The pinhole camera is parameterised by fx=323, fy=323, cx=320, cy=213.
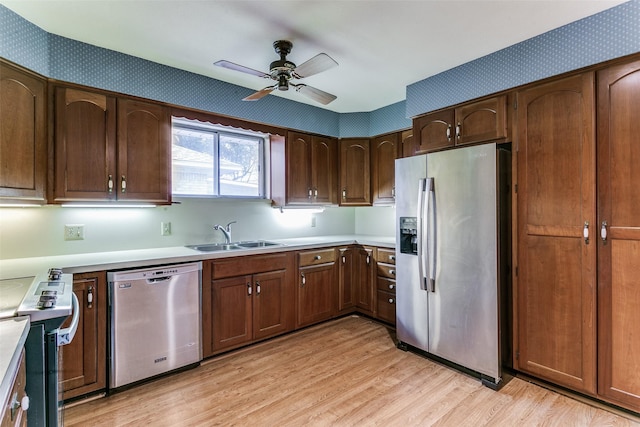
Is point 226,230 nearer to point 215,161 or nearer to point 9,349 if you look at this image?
point 215,161

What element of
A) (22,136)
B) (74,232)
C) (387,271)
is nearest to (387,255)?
(387,271)

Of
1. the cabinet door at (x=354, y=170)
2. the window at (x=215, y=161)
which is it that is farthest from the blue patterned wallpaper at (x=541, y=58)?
the window at (x=215, y=161)

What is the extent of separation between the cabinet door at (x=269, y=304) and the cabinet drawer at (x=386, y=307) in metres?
1.02

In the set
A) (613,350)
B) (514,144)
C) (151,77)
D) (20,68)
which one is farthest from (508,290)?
(20,68)

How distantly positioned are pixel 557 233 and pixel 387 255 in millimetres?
1515

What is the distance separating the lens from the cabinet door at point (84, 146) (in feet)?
7.42

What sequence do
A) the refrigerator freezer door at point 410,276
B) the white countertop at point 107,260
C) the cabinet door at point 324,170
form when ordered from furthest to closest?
1. the cabinet door at point 324,170
2. the refrigerator freezer door at point 410,276
3. the white countertop at point 107,260

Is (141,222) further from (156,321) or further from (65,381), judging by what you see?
(65,381)

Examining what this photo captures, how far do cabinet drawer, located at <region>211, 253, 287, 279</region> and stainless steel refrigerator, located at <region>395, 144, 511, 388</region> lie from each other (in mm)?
1159

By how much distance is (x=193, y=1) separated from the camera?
188 centimetres

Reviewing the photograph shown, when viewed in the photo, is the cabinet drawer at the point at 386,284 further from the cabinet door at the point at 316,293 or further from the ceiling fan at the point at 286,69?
the ceiling fan at the point at 286,69

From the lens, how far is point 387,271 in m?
3.38

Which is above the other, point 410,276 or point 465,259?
point 465,259

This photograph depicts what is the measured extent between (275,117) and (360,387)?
104 inches
